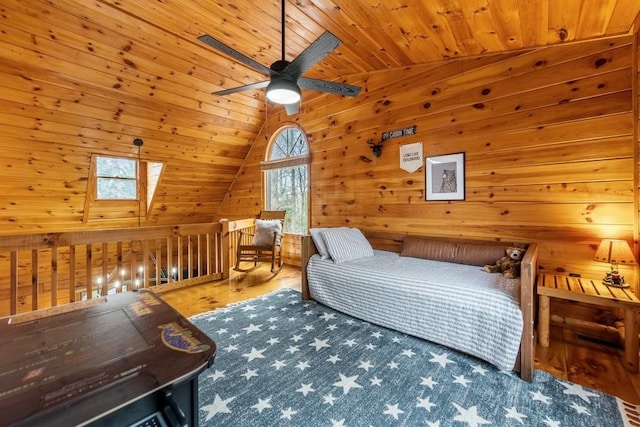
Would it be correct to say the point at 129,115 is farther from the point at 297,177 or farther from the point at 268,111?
the point at 297,177

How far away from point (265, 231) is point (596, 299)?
3.59 meters

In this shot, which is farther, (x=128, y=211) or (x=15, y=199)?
(x=128, y=211)

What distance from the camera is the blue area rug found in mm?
1521

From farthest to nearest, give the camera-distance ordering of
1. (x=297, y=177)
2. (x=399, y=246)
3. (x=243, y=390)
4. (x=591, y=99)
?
(x=297, y=177), (x=399, y=246), (x=591, y=99), (x=243, y=390)

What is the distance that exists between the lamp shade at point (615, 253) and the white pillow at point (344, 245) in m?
1.91

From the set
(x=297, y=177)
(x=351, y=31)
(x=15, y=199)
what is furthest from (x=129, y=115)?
(x=351, y=31)

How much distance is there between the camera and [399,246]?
359cm

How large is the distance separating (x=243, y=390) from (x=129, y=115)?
369cm

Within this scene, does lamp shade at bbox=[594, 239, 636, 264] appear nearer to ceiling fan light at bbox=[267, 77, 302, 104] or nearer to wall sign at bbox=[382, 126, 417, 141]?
wall sign at bbox=[382, 126, 417, 141]

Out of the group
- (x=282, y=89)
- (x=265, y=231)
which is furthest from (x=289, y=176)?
(x=282, y=89)

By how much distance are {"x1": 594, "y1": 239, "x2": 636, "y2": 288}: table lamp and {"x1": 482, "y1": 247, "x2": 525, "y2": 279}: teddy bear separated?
19.2 inches

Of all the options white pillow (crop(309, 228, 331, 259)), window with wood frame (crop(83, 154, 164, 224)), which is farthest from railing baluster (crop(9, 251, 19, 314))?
white pillow (crop(309, 228, 331, 259))

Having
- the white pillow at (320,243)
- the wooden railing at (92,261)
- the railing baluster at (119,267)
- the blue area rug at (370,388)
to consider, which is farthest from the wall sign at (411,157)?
the railing baluster at (119,267)

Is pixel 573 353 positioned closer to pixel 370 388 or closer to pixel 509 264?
pixel 509 264
